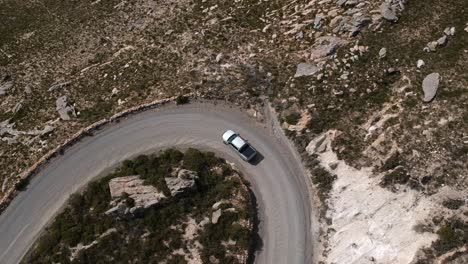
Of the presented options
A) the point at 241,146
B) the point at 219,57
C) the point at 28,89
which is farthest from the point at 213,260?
the point at 28,89

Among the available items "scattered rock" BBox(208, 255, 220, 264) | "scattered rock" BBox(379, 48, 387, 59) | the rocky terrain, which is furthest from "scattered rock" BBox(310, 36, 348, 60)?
"scattered rock" BBox(208, 255, 220, 264)

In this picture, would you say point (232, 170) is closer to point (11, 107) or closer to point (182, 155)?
point (182, 155)

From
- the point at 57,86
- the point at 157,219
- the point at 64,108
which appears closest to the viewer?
the point at 157,219

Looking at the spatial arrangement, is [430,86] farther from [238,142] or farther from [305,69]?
[238,142]

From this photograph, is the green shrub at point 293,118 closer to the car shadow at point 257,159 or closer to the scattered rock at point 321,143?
the scattered rock at point 321,143

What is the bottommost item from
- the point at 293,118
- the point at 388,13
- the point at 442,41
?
the point at 442,41

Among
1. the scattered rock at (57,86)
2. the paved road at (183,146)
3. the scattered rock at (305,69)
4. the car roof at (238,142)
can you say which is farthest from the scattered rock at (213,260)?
the scattered rock at (57,86)

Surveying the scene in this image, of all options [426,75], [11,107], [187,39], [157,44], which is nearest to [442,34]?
[426,75]
